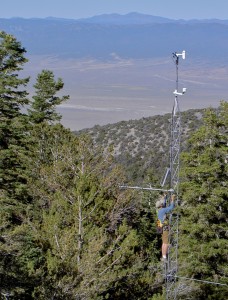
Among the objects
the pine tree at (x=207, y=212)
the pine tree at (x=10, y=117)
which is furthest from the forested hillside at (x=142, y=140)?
the pine tree at (x=207, y=212)

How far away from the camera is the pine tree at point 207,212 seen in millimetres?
20219

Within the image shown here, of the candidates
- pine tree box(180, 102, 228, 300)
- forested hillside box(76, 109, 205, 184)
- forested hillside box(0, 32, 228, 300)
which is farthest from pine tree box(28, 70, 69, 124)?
forested hillside box(76, 109, 205, 184)

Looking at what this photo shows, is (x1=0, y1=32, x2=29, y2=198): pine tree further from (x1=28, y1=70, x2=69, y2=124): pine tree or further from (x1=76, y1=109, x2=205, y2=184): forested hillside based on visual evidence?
(x1=76, y1=109, x2=205, y2=184): forested hillside

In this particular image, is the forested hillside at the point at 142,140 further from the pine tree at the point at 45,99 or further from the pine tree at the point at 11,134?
the pine tree at the point at 11,134

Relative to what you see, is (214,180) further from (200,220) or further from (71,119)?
(71,119)

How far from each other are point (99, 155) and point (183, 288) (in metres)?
5.14

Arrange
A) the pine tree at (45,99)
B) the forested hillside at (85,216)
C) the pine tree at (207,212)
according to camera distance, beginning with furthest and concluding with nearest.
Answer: the pine tree at (45,99), the pine tree at (207,212), the forested hillside at (85,216)

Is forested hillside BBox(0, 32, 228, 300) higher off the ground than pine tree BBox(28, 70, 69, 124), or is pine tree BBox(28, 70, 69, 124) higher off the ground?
pine tree BBox(28, 70, 69, 124)

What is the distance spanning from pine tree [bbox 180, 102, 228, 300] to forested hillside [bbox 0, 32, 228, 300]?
0.12 ft

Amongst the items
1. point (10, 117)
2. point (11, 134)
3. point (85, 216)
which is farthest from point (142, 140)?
point (85, 216)

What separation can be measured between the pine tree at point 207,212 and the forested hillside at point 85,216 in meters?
0.04

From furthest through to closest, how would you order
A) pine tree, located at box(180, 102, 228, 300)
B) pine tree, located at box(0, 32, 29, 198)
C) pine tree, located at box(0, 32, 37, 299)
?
pine tree, located at box(0, 32, 29, 198), pine tree, located at box(0, 32, 37, 299), pine tree, located at box(180, 102, 228, 300)

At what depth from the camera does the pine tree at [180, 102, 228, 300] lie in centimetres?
2022

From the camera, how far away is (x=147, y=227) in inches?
1163
